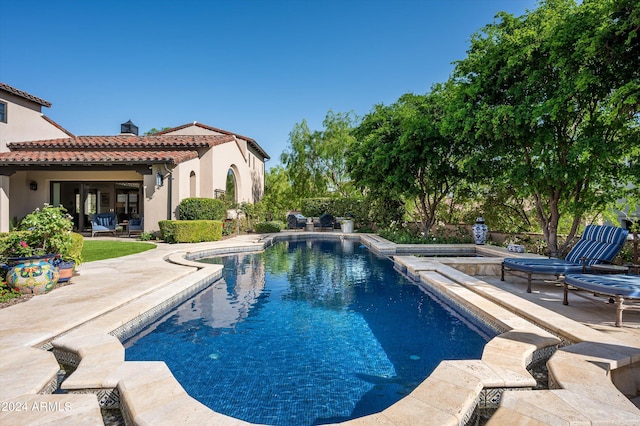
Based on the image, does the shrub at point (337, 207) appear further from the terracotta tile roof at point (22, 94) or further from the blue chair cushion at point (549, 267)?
the terracotta tile roof at point (22, 94)

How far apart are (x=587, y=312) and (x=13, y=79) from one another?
81.7ft

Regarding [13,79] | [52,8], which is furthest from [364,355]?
[13,79]

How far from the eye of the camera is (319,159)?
3164 cm

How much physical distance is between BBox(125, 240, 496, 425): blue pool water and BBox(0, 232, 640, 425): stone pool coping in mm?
535

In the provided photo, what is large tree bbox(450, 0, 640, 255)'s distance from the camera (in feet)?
26.3

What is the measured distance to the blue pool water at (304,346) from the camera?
11.4 feet

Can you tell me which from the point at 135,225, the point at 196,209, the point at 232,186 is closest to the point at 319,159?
the point at 232,186

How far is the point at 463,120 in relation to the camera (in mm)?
11312

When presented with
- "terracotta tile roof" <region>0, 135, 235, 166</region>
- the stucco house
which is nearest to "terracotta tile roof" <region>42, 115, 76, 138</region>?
the stucco house

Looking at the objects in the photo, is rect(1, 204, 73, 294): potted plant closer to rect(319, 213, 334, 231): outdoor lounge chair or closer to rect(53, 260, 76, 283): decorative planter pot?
rect(53, 260, 76, 283): decorative planter pot

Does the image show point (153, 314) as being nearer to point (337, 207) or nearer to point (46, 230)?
point (46, 230)

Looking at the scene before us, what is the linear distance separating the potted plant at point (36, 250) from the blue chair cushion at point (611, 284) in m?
9.30

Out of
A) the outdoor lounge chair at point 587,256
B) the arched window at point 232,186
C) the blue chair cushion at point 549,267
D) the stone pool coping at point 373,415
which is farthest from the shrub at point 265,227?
the blue chair cushion at point 549,267

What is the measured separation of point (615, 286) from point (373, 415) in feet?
14.6
